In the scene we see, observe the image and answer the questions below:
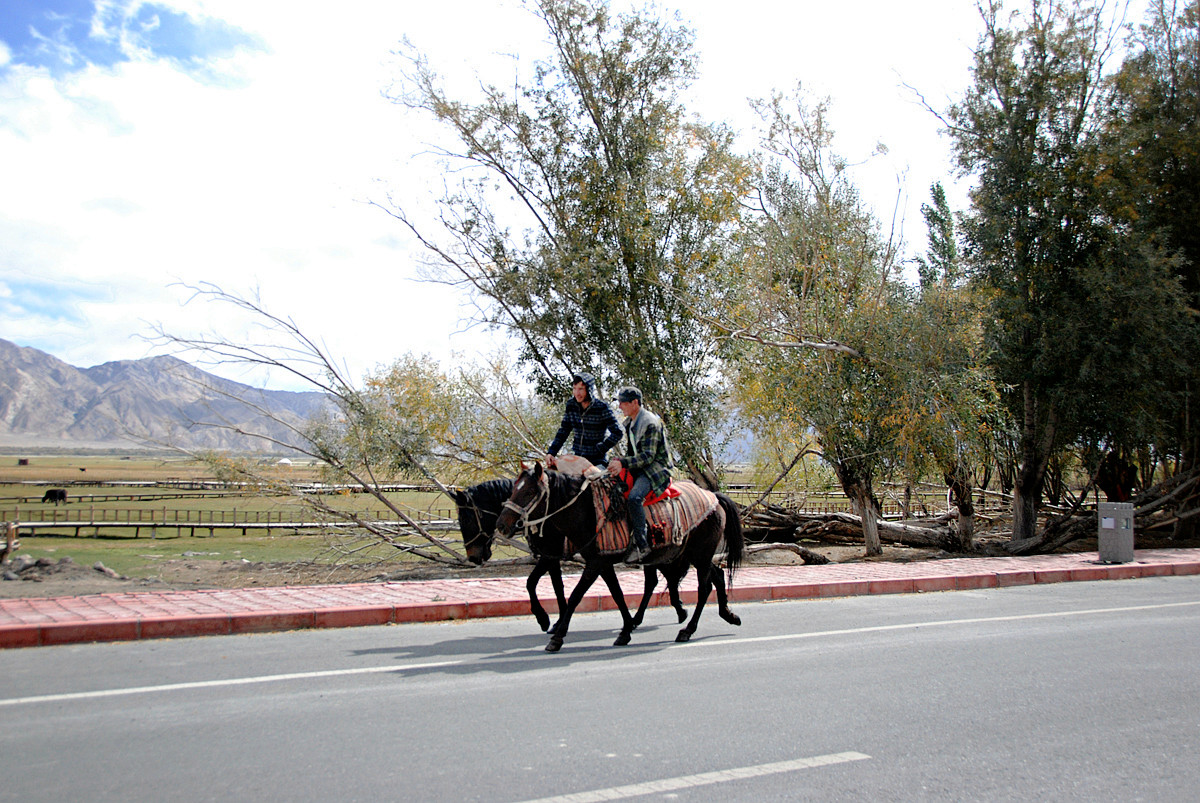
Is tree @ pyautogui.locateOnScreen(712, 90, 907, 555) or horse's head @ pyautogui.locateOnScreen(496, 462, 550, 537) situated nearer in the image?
horse's head @ pyautogui.locateOnScreen(496, 462, 550, 537)

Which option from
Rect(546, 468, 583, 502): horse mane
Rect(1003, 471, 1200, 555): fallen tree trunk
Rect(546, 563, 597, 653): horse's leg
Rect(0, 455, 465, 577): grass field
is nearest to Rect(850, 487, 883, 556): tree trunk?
Rect(1003, 471, 1200, 555): fallen tree trunk

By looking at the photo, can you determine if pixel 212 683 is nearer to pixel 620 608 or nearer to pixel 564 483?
pixel 564 483

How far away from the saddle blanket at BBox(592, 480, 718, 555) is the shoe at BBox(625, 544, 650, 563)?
0.09 meters

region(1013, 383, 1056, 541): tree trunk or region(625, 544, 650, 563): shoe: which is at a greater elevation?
region(1013, 383, 1056, 541): tree trunk

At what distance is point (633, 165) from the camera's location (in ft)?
59.1

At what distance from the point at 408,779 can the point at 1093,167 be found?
1970 cm

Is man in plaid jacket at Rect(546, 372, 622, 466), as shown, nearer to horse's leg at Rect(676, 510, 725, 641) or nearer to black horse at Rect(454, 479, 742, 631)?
black horse at Rect(454, 479, 742, 631)

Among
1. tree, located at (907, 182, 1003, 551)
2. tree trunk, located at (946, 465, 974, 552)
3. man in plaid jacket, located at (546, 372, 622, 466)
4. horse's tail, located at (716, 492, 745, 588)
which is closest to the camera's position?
man in plaid jacket, located at (546, 372, 622, 466)

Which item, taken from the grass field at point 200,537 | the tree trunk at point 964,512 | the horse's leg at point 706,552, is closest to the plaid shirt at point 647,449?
the horse's leg at point 706,552

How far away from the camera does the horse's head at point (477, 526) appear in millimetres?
7809

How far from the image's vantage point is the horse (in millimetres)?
7527

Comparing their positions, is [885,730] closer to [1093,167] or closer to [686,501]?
[686,501]

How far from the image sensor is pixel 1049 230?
1878cm

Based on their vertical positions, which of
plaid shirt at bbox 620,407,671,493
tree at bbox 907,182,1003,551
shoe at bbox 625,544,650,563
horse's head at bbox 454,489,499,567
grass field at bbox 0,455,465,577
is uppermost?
tree at bbox 907,182,1003,551
